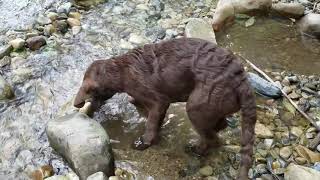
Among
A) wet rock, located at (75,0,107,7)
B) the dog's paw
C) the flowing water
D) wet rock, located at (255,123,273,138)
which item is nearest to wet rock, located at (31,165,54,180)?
the flowing water

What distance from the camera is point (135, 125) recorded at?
17.8 ft

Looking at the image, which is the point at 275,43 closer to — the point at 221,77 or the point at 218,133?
the point at 218,133

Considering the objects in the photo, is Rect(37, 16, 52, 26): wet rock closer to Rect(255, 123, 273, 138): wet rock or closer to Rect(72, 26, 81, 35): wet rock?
Rect(72, 26, 81, 35): wet rock

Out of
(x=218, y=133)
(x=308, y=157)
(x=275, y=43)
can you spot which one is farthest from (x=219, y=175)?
(x=275, y=43)

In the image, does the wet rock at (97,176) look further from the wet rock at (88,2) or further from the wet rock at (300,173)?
the wet rock at (88,2)

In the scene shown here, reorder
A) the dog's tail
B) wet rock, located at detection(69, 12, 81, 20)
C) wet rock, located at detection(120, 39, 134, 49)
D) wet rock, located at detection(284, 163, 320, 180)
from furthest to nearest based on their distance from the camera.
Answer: wet rock, located at detection(69, 12, 81, 20), wet rock, located at detection(120, 39, 134, 49), wet rock, located at detection(284, 163, 320, 180), the dog's tail

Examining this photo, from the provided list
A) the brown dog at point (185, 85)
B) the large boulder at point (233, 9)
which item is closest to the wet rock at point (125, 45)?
the large boulder at point (233, 9)

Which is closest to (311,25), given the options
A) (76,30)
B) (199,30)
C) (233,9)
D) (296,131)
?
(233,9)

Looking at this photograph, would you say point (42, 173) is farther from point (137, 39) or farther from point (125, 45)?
point (137, 39)

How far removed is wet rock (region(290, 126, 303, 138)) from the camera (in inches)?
208

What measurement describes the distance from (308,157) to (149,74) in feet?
5.82

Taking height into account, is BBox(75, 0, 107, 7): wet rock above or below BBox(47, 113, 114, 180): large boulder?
below

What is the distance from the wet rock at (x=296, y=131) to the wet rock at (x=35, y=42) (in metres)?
3.29

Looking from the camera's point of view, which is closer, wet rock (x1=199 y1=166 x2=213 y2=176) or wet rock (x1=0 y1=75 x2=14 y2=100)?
wet rock (x1=199 y1=166 x2=213 y2=176)
